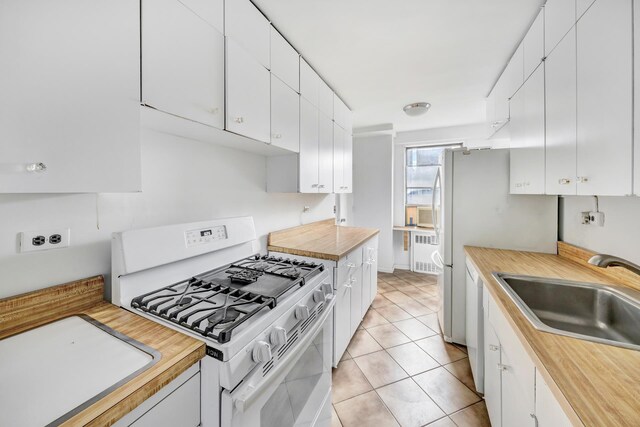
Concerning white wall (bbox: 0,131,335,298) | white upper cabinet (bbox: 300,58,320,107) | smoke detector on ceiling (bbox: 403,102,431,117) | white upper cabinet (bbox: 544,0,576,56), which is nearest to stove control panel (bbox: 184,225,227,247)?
white wall (bbox: 0,131,335,298)

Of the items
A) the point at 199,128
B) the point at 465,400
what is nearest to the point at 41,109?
the point at 199,128

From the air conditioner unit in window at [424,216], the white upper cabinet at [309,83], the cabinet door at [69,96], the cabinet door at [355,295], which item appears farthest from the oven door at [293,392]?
the air conditioner unit in window at [424,216]

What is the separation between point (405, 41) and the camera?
1.84m

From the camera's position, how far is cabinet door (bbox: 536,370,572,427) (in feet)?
2.11

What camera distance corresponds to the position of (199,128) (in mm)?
1200

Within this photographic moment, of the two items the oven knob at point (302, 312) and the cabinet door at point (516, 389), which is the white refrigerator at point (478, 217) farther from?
the oven knob at point (302, 312)

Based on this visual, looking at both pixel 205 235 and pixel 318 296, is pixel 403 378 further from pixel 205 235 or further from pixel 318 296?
pixel 205 235

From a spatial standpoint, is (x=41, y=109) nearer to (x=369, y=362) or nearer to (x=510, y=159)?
(x=369, y=362)

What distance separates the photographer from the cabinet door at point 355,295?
2.13 meters

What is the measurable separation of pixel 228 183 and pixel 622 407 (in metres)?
1.82

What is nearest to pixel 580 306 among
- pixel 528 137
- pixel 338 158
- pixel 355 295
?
pixel 528 137

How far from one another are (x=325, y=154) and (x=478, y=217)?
1430mm

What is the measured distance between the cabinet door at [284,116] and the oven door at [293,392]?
1069mm

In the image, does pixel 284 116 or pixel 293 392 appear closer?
pixel 293 392
